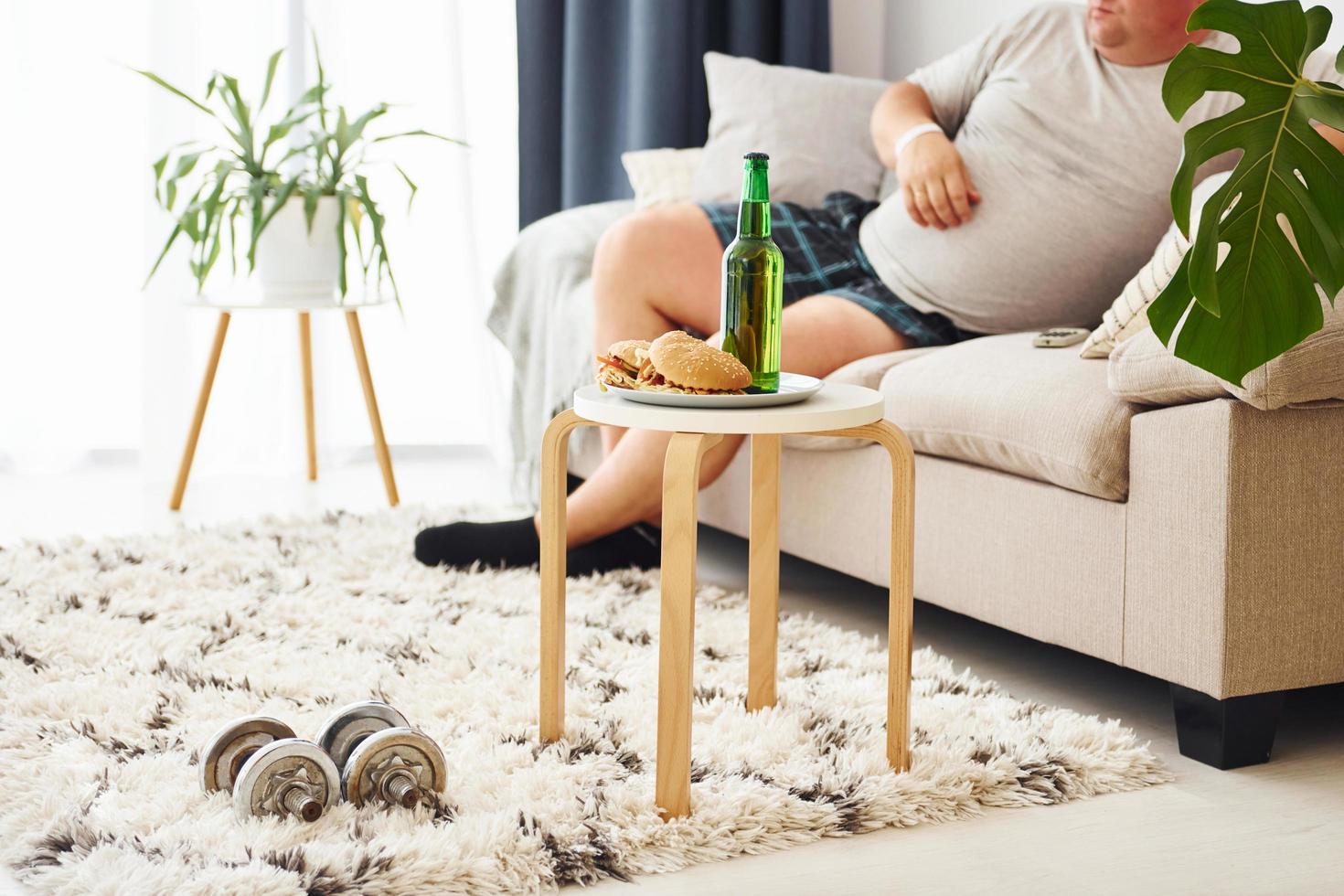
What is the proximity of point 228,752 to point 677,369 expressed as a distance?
0.56m

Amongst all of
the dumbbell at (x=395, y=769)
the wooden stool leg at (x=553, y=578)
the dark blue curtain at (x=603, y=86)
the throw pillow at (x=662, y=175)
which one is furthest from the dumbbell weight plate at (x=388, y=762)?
the dark blue curtain at (x=603, y=86)

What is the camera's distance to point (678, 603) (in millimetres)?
1244

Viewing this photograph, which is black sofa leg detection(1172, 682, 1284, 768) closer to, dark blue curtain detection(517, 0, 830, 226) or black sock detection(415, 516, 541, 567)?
black sock detection(415, 516, 541, 567)

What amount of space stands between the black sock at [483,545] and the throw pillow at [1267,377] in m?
1.04

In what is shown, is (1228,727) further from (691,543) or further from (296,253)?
(296,253)

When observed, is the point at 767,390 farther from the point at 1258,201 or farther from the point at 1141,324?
the point at 1141,324

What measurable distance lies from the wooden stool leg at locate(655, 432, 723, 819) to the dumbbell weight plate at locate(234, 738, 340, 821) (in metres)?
0.31

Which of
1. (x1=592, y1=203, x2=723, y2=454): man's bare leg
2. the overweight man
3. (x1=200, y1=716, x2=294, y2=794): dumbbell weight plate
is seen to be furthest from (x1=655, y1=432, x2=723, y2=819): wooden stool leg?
(x1=592, y1=203, x2=723, y2=454): man's bare leg

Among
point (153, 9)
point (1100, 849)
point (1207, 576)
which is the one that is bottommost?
point (1100, 849)

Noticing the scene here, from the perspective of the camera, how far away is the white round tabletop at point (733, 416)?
1227mm

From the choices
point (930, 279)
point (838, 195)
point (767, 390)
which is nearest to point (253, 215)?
point (838, 195)

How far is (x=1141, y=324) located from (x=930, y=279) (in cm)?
50

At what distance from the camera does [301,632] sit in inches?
73.6

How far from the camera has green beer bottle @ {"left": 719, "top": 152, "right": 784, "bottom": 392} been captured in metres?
1.32
